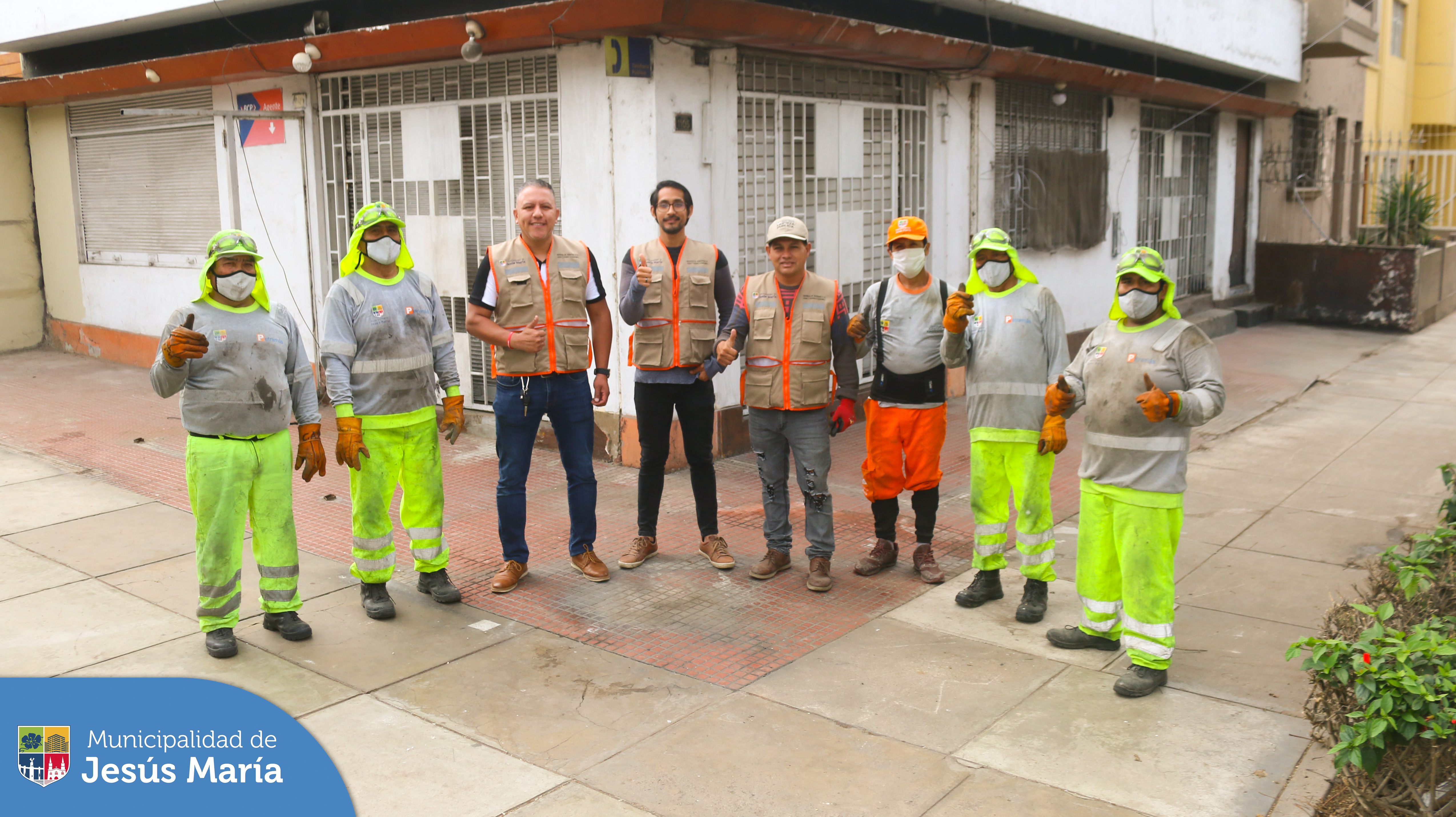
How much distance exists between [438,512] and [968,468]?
4446 millimetres

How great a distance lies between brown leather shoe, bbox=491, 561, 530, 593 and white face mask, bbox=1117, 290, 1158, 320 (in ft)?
10.8

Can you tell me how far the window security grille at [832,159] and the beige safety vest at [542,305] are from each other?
299 centimetres

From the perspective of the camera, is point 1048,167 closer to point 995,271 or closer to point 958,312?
point 995,271

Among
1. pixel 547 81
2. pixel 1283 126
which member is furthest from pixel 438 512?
pixel 1283 126

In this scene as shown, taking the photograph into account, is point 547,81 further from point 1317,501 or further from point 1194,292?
point 1194,292

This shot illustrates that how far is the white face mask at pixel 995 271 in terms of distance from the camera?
544 centimetres

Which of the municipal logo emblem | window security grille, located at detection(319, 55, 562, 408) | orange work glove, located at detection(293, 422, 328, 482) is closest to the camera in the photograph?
the municipal logo emblem

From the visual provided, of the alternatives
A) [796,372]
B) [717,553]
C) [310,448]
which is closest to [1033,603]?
[796,372]

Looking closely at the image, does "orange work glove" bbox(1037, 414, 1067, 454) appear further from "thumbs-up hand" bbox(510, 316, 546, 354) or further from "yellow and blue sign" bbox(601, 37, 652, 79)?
"yellow and blue sign" bbox(601, 37, 652, 79)

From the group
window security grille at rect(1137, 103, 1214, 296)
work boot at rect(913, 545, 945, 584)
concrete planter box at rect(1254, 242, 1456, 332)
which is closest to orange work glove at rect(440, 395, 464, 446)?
work boot at rect(913, 545, 945, 584)

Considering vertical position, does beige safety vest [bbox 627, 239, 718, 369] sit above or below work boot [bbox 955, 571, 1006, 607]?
above

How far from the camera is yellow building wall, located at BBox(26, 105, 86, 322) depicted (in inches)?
545

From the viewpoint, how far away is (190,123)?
12.1 m

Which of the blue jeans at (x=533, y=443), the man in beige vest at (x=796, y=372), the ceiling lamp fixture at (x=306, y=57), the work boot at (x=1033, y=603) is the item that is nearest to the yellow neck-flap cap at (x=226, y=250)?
the blue jeans at (x=533, y=443)
